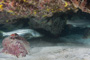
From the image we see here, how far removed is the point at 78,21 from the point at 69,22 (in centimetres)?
92

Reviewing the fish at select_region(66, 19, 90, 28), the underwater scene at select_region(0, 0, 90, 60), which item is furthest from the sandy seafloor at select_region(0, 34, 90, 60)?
the fish at select_region(66, 19, 90, 28)

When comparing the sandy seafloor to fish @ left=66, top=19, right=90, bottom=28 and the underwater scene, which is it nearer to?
the underwater scene

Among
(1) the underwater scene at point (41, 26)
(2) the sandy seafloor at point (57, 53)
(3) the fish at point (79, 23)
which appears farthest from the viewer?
(3) the fish at point (79, 23)

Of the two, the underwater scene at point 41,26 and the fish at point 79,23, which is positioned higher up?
the underwater scene at point 41,26

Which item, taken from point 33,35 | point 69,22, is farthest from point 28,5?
point 69,22

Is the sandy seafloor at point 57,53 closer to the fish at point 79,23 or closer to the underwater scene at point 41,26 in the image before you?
the underwater scene at point 41,26

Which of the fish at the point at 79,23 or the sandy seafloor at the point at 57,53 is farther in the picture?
the fish at the point at 79,23

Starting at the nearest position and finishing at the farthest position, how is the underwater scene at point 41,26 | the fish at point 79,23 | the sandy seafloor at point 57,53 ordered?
1. the underwater scene at point 41,26
2. the sandy seafloor at point 57,53
3. the fish at point 79,23

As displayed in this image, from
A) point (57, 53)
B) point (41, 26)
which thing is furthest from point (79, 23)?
point (57, 53)

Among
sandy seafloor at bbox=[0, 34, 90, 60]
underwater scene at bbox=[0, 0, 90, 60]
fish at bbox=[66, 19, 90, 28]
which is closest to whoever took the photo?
underwater scene at bbox=[0, 0, 90, 60]

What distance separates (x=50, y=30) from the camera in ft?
23.5

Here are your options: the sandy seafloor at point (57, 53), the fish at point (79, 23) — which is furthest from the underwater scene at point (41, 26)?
the fish at point (79, 23)

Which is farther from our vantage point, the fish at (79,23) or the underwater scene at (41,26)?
the fish at (79,23)

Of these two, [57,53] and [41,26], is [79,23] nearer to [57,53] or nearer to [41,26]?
[41,26]
